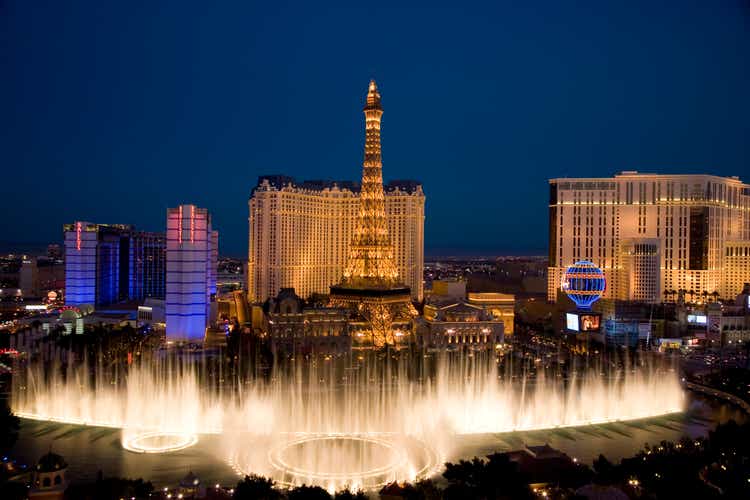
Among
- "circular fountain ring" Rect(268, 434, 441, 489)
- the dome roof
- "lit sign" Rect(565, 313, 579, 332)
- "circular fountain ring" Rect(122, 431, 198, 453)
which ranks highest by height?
"lit sign" Rect(565, 313, 579, 332)

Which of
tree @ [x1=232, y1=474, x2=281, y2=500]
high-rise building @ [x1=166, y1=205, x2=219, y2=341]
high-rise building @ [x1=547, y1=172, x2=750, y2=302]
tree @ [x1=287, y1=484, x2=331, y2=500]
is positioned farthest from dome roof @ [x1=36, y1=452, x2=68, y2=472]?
high-rise building @ [x1=547, y1=172, x2=750, y2=302]

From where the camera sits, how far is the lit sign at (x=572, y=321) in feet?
165

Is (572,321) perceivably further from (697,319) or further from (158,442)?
(158,442)

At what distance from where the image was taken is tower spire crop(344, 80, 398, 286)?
1951 inches

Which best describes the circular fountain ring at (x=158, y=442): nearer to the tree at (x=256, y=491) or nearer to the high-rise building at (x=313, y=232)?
the tree at (x=256, y=491)

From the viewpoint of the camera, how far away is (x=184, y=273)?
132ft

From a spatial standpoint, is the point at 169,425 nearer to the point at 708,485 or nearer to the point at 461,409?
the point at 461,409

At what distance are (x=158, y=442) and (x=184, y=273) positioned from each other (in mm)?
17396

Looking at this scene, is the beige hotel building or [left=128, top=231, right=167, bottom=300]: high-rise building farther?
[left=128, top=231, right=167, bottom=300]: high-rise building

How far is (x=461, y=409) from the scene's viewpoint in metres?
28.7

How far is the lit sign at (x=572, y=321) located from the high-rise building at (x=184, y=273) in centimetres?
2959

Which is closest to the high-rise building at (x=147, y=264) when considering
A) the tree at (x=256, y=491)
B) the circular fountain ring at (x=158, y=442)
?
the circular fountain ring at (x=158, y=442)

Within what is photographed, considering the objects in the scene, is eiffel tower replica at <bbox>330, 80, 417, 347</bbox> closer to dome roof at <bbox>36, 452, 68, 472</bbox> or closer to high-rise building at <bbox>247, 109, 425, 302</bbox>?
high-rise building at <bbox>247, 109, 425, 302</bbox>

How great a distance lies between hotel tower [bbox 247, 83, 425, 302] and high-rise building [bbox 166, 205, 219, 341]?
2050 cm
